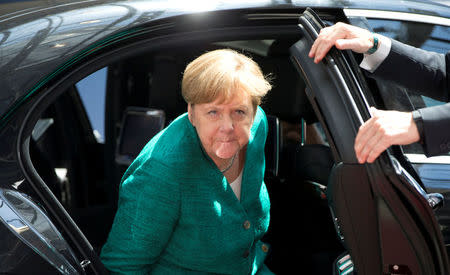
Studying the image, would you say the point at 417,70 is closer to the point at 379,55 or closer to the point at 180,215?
the point at 379,55

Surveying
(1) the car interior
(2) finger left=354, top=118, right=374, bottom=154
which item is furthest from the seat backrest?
(2) finger left=354, top=118, right=374, bottom=154

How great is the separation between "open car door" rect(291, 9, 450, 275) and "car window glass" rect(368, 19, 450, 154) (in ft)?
1.79

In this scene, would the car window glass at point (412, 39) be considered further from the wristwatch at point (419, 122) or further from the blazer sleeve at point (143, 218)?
the blazer sleeve at point (143, 218)

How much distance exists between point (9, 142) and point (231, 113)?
628 millimetres

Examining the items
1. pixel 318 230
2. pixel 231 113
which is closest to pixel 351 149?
pixel 231 113

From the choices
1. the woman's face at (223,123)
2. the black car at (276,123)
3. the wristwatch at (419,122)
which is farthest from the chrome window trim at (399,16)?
the wristwatch at (419,122)

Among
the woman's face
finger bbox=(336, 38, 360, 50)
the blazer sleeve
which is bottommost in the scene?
the blazer sleeve

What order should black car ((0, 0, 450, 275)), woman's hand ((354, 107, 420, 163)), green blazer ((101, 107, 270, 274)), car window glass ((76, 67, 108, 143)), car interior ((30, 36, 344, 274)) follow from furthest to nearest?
car window glass ((76, 67, 108, 143)) → car interior ((30, 36, 344, 274)) → green blazer ((101, 107, 270, 274)) → black car ((0, 0, 450, 275)) → woman's hand ((354, 107, 420, 163))

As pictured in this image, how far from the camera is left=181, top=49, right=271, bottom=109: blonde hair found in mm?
1813

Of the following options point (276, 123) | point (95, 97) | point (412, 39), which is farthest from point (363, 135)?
point (95, 97)

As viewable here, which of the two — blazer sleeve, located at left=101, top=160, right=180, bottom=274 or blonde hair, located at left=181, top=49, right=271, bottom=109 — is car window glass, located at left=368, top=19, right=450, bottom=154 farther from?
blazer sleeve, located at left=101, top=160, right=180, bottom=274

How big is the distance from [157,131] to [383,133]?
1510 mm

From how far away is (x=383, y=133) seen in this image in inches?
54.5

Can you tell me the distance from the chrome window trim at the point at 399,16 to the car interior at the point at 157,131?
1.75ft
